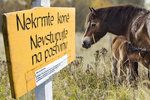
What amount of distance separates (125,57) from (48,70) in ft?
9.27

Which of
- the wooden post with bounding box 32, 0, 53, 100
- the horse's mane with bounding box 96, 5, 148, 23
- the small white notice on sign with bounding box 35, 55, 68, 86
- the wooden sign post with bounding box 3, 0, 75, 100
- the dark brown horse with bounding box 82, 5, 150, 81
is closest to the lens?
the wooden sign post with bounding box 3, 0, 75, 100

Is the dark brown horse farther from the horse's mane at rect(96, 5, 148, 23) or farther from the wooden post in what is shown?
the wooden post

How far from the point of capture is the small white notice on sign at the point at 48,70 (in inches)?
82.9

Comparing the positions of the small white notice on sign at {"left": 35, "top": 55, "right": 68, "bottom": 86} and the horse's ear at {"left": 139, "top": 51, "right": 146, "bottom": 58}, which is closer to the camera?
the small white notice on sign at {"left": 35, "top": 55, "right": 68, "bottom": 86}

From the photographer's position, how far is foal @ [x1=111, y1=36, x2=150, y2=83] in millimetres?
4645

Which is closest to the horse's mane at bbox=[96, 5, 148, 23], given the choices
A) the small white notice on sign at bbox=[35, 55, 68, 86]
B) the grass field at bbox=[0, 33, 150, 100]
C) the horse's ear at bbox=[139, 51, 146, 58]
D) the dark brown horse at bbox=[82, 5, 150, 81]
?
the dark brown horse at bbox=[82, 5, 150, 81]

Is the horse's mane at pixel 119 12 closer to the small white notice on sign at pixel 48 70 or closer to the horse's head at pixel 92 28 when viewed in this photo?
the horse's head at pixel 92 28

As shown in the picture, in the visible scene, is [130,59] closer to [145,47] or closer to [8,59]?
[145,47]

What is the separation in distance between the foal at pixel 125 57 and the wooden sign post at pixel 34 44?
203 centimetres

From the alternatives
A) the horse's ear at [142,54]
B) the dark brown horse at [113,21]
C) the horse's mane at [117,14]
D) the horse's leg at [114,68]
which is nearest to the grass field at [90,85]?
the horse's leg at [114,68]

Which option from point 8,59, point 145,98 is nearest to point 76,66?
point 145,98

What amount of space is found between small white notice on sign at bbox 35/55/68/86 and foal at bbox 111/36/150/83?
1.98 metres

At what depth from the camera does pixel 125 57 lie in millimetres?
4980

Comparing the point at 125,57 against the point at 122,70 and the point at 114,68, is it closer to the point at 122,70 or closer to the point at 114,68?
the point at 114,68
